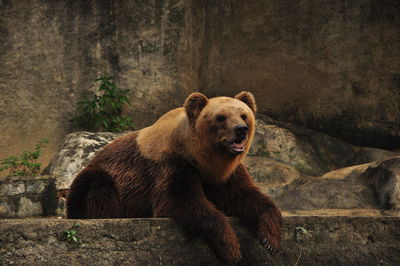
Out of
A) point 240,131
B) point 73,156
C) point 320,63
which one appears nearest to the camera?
point 240,131

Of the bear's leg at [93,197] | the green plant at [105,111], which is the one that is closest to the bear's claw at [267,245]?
the bear's leg at [93,197]

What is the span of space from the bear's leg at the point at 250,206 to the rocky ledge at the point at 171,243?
83 mm

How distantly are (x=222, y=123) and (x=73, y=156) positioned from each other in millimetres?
A: 4517

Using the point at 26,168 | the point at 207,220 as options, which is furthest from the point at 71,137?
the point at 207,220

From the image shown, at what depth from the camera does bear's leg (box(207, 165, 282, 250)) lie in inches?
144

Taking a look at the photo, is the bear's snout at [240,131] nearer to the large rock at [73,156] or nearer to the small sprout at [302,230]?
the small sprout at [302,230]

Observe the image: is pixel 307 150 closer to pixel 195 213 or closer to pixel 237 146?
pixel 237 146

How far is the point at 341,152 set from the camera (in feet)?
29.7

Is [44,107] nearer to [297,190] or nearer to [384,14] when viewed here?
[297,190]

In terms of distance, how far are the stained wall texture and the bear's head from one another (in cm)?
526

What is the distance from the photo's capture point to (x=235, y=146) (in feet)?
13.2

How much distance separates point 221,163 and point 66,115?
6464 mm

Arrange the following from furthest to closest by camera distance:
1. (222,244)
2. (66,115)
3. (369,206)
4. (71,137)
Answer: (66,115)
(71,137)
(369,206)
(222,244)

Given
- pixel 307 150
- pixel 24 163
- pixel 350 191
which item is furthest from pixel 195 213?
pixel 24 163
